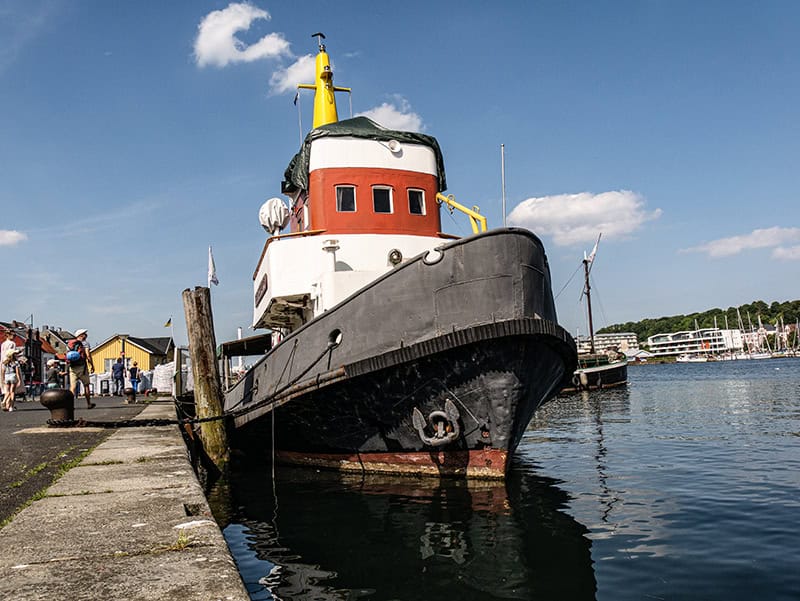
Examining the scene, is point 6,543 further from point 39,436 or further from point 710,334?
point 710,334

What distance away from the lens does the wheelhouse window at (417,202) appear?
34.1 feet

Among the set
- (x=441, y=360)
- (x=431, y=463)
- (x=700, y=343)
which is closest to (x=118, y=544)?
(x=441, y=360)

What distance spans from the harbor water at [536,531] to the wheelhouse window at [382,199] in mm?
4082

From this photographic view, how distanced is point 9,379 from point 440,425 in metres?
12.3

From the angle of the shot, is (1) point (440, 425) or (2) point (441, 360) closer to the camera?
(2) point (441, 360)

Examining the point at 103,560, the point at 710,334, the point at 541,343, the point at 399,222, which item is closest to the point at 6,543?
the point at 103,560

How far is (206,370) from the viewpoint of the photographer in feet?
33.7

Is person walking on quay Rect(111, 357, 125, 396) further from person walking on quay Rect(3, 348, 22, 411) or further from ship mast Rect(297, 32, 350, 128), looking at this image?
ship mast Rect(297, 32, 350, 128)

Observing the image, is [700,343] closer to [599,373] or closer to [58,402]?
[599,373]

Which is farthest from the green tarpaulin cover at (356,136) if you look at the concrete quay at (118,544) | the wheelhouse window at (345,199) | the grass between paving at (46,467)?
the concrete quay at (118,544)

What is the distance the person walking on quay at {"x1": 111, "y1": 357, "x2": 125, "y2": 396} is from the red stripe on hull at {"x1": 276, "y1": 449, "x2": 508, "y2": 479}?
20.3 meters

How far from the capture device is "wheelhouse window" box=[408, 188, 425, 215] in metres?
10.4

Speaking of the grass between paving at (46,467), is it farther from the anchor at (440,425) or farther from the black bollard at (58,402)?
the anchor at (440,425)

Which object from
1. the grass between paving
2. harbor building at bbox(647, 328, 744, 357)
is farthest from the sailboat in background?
harbor building at bbox(647, 328, 744, 357)
